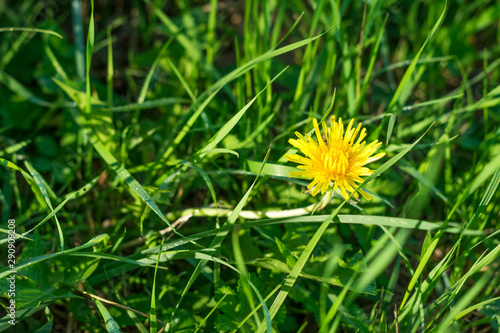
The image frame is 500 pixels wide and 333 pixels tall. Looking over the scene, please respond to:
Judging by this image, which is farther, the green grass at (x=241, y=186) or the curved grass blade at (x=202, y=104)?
the curved grass blade at (x=202, y=104)

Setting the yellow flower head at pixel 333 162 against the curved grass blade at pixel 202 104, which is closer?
the yellow flower head at pixel 333 162

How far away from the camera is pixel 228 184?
157cm

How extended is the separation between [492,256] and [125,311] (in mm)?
1103

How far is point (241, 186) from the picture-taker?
1662 millimetres

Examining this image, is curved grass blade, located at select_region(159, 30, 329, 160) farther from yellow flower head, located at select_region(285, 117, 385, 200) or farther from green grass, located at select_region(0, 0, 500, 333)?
yellow flower head, located at select_region(285, 117, 385, 200)

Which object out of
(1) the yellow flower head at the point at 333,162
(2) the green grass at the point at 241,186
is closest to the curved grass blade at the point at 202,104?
(2) the green grass at the point at 241,186

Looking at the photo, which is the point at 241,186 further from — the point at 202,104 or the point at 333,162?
the point at 333,162

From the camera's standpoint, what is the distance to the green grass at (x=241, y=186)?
3.90 ft

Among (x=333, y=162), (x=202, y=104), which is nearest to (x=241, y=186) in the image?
(x=202, y=104)

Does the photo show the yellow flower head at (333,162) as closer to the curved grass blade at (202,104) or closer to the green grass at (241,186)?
the green grass at (241,186)

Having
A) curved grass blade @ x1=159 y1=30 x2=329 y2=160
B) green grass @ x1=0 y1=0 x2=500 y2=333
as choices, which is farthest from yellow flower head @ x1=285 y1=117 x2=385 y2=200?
curved grass blade @ x1=159 y1=30 x2=329 y2=160

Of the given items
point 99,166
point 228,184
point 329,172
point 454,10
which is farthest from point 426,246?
point 454,10

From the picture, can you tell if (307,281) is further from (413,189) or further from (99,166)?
(99,166)

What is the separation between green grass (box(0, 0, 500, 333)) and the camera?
1.19m
